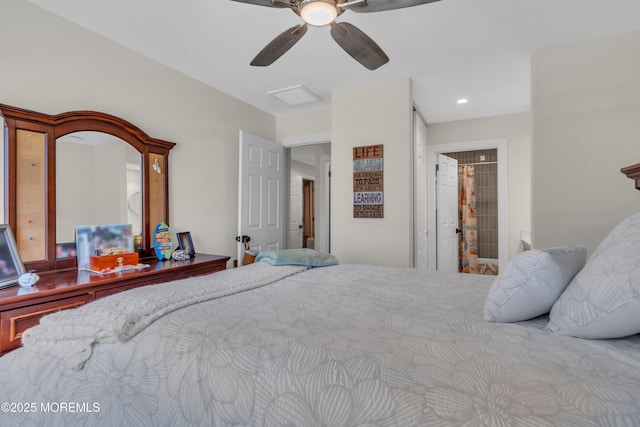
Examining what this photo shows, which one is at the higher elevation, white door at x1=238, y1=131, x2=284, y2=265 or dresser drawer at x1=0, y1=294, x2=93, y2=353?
white door at x1=238, y1=131, x2=284, y2=265

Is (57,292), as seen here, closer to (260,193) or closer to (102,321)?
(102,321)

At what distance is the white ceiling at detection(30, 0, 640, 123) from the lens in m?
2.05

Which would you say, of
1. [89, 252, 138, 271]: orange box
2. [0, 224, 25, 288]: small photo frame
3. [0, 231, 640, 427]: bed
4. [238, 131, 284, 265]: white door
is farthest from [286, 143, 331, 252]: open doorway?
[0, 231, 640, 427]: bed

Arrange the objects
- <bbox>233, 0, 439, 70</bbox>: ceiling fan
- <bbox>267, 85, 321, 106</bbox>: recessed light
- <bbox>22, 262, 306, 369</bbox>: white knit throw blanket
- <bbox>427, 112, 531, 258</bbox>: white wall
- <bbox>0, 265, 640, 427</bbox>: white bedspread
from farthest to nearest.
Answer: <bbox>427, 112, 531, 258</bbox>: white wall
<bbox>267, 85, 321, 106</bbox>: recessed light
<bbox>233, 0, 439, 70</bbox>: ceiling fan
<bbox>22, 262, 306, 369</bbox>: white knit throw blanket
<bbox>0, 265, 640, 427</bbox>: white bedspread

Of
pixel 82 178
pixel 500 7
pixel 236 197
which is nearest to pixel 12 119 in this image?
pixel 82 178

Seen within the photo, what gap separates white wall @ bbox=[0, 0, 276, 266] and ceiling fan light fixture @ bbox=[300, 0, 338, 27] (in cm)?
173

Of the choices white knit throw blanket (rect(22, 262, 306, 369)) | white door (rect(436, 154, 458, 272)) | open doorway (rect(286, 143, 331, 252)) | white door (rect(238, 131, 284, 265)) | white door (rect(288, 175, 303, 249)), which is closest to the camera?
white knit throw blanket (rect(22, 262, 306, 369))

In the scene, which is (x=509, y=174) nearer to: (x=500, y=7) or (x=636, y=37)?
(x=636, y=37)

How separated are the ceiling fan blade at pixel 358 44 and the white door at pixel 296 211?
489 centimetres

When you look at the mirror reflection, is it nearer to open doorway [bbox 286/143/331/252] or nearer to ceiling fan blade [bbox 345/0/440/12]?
ceiling fan blade [bbox 345/0/440/12]

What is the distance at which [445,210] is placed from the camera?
4.64 metres

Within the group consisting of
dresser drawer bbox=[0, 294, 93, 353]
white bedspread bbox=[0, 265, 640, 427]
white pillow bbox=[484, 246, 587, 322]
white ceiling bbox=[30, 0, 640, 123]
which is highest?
white ceiling bbox=[30, 0, 640, 123]

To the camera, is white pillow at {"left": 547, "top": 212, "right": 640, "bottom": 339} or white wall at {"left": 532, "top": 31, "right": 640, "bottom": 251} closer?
white pillow at {"left": 547, "top": 212, "right": 640, "bottom": 339}

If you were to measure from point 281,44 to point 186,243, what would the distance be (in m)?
1.89
